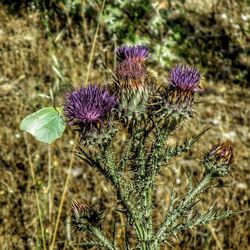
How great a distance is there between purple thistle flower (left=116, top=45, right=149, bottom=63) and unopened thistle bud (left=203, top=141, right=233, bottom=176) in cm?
57

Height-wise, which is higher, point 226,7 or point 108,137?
point 108,137

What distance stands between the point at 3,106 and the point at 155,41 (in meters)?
2.42

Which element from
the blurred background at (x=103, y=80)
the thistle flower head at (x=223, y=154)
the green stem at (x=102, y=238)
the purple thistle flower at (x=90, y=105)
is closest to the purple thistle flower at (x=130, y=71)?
the purple thistle flower at (x=90, y=105)

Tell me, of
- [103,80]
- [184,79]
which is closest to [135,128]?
[184,79]

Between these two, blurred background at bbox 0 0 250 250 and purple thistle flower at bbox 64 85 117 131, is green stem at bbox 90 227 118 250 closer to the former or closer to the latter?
purple thistle flower at bbox 64 85 117 131

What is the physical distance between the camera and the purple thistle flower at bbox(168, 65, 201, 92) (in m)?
1.96

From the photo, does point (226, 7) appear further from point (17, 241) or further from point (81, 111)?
point (81, 111)

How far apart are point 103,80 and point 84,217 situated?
2788mm

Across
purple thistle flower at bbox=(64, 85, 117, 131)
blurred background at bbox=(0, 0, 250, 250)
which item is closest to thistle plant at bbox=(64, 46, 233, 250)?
purple thistle flower at bbox=(64, 85, 117, 131)

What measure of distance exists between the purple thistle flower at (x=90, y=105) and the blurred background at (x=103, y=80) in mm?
2031

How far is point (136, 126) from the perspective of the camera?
1908 mm

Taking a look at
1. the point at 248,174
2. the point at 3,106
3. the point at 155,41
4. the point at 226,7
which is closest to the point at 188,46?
the point at 155,41

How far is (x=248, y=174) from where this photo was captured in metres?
5.34

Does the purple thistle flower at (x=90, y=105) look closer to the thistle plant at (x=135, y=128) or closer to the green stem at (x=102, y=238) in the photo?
the thistle plant at (x=135, y=128)
